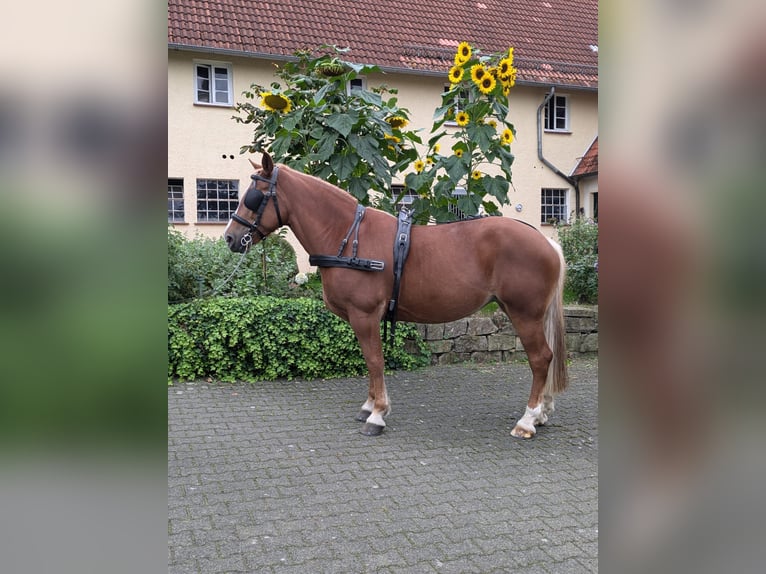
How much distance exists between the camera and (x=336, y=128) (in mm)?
6156

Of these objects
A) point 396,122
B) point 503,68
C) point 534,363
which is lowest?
point 534,363

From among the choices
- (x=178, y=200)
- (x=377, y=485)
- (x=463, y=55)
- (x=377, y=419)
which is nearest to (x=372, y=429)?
(x=377, y=419)

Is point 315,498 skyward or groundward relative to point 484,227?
groundward

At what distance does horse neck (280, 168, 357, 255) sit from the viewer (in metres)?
5.12

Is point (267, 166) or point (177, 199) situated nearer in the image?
point (267, 166)

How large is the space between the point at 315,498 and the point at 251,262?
4898 millimetres

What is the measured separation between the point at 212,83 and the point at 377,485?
40.9 ft

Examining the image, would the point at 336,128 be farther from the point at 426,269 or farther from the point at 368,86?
the point at 368,86

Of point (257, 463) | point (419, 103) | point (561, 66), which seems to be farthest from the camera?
point (561, 66)

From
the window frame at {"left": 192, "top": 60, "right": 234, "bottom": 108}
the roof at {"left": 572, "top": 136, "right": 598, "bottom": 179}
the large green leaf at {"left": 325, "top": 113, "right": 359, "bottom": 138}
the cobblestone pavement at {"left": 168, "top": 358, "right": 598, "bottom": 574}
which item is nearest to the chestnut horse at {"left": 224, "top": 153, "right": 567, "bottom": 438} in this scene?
the cobblestone pavement at {"left": 168, "top": 358, "right": 598, "bottom": 574}

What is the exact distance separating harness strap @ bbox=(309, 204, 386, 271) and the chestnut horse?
35mm
